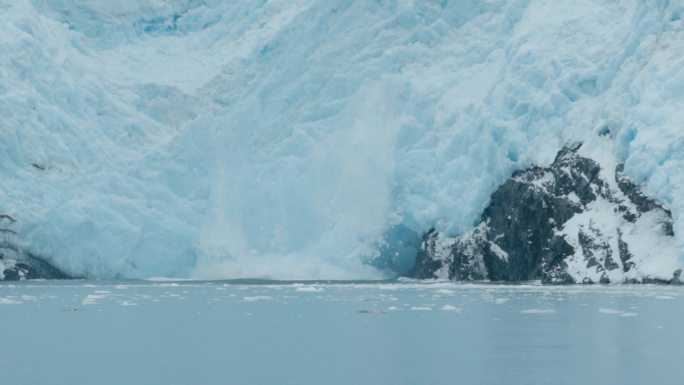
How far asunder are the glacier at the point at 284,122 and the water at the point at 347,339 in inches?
394

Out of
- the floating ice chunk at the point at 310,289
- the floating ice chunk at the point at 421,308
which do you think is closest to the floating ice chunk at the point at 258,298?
the floating ice chunk at the point at 310,289

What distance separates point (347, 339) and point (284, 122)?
2448 cm

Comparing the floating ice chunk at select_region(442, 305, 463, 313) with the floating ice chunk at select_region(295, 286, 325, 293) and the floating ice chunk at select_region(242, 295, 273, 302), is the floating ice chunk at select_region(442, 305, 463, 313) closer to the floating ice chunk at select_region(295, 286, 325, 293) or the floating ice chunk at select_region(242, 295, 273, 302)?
the floating ice chunk at select_region(242, 295, 273, 302)

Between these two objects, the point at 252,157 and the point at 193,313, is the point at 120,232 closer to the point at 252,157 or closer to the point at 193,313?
the point at 252,157

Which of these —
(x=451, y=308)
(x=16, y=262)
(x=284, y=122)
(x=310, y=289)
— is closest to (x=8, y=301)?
(x=310, y=289)

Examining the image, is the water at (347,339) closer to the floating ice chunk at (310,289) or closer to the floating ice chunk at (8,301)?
the floating ice chunk at (8,301)

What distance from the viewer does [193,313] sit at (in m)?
19.9

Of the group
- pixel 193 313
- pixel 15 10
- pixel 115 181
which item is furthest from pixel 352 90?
pixel 193 313

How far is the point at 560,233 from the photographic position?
1220 inches

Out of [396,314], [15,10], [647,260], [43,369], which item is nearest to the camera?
[43,369]

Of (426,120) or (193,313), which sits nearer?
(193,313)

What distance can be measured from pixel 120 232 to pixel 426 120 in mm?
10818

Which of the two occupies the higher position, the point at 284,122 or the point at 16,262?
the point at 284,122

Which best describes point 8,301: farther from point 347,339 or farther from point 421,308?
point 347,339
